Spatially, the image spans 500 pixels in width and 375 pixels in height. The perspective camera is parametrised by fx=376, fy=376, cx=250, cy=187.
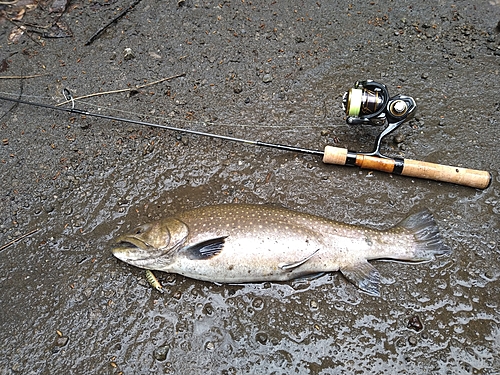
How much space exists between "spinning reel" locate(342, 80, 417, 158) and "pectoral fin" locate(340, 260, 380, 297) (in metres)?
1.33

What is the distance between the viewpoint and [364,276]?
300 centimetres

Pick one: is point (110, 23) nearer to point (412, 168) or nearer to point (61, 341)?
point (61, 341)

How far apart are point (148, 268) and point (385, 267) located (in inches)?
76.7

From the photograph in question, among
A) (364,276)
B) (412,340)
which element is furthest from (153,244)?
(412,340)

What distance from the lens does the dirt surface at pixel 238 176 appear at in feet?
9.46

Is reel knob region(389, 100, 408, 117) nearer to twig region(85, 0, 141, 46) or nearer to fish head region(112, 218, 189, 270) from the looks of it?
fish head region(112, 218, 189, 270)

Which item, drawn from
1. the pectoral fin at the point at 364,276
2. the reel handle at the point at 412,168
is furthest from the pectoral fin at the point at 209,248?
the reel handle at the point at 412,168

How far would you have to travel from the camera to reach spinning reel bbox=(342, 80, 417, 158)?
3311mm

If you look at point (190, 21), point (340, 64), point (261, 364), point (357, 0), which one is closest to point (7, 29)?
point (190, 21)

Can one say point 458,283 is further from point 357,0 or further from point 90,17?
point 90,17

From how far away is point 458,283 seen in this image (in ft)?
9.97

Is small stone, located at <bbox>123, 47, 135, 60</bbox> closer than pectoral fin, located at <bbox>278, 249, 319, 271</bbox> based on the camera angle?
No

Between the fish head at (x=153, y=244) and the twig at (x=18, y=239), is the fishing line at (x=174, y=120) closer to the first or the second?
the fish head at (x=153, y=244)

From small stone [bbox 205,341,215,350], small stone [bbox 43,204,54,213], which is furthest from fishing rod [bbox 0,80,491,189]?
small stone [bbox 205,341,215,350]
